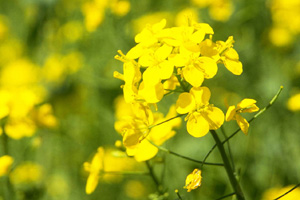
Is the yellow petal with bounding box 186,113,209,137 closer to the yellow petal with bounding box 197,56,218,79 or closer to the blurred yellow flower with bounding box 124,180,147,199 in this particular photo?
the yellow petal with bounding box 197,56,218,79

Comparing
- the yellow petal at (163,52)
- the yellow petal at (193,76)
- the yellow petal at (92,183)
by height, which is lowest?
the yellow petal at (92,183)

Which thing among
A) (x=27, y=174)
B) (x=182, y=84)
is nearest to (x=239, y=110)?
(x=182, y=84)

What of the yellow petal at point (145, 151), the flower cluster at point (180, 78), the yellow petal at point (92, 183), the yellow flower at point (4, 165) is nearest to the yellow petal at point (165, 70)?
the flower cluster at point (180, 78)

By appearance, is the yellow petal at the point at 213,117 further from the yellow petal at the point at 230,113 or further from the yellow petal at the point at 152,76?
the yellow petal at the point at 152,76

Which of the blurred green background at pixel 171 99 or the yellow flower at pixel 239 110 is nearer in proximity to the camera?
the yellow flower at pixel 239 110

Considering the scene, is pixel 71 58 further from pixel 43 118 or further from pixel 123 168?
pixel 43 118

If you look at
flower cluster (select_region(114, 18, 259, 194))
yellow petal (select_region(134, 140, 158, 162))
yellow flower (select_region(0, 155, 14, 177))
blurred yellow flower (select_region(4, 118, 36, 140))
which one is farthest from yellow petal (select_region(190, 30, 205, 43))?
blurred yellow flower (select_region(4, 118, 36, 140))
